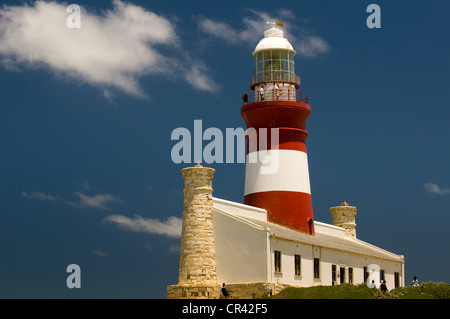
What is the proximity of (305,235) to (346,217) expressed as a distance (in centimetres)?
1235

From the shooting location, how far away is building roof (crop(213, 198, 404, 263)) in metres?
44.7

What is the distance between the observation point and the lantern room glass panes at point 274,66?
167 ft

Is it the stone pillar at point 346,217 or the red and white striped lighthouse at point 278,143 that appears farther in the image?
the stone pillar at point 346,217

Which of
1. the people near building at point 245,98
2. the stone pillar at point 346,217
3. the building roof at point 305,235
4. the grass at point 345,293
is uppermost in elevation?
the people near building at point 245,98

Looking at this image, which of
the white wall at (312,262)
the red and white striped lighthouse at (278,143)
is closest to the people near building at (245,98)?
the red and white striped lighthouse at (278,143)

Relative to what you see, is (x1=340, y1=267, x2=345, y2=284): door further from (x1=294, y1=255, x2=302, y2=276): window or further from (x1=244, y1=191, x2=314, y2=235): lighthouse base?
(x1=294, y1=255, x2=302, y2=276): window

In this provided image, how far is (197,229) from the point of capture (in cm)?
4400

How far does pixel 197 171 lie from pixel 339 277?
12.7 m

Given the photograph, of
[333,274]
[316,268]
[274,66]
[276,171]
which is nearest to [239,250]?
[316,268]

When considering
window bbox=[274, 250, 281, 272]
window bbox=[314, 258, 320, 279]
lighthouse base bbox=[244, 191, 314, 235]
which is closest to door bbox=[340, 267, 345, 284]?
window bbox=[314, 258, 320, 279]

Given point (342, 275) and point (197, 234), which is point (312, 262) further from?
point (197, 234)

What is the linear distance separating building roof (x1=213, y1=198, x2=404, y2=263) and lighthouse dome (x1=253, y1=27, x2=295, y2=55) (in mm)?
10857

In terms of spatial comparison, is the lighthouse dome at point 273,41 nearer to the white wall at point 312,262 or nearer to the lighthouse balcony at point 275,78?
the lighthouse balcony at point 275,78
